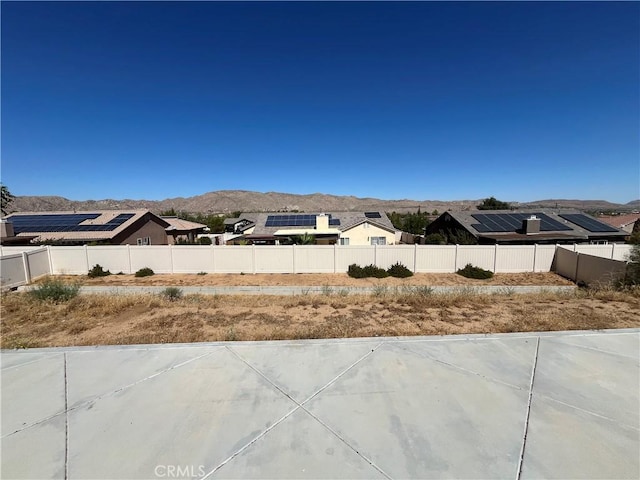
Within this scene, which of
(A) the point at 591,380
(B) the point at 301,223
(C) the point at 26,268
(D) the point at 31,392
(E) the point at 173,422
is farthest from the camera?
(B) the point at 301,223

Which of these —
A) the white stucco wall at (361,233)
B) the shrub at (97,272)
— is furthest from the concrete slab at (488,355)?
the white stucco wall at (361,233)

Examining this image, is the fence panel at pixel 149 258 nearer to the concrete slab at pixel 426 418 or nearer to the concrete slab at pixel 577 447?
the concrete slab at pixel 426 418

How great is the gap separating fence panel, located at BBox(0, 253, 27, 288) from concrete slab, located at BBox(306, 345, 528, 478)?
1892cm

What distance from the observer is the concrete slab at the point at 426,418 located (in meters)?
2.41

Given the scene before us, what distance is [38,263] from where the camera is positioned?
17281 millimetres

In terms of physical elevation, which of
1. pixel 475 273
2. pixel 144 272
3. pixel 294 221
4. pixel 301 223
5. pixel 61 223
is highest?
pixel 61 223

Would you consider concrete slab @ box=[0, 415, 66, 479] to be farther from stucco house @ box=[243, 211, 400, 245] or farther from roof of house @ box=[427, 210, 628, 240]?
roof of house @ box=[427, 210, 628, 240]

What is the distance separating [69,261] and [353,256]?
18.5 m

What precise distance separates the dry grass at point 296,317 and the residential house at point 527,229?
51.1 ft

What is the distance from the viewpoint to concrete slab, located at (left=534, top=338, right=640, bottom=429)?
3.09 m

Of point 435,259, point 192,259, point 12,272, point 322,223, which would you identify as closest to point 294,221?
point 322,223

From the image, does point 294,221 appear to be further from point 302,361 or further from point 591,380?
point 591,380

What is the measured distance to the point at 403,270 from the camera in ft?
59.6

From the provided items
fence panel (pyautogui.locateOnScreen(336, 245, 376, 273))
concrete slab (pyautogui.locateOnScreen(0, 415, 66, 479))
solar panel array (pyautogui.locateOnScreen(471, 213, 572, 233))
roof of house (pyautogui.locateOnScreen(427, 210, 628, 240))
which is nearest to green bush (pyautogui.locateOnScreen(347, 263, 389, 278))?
fence panel (pyautogui.locateOnScreen(336, 245, 376, 273))
